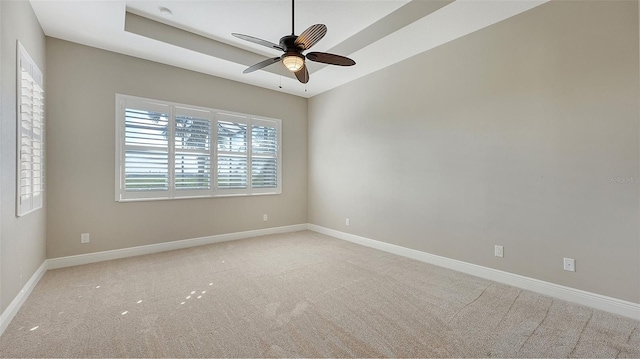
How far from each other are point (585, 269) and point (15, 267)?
519cm

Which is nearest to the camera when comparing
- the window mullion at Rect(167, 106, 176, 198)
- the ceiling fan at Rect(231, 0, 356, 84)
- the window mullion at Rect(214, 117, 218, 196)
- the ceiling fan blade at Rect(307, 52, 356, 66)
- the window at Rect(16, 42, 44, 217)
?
the ceiling fan at Rect(231, 0, 356, 84)

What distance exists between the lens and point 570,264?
257 cm

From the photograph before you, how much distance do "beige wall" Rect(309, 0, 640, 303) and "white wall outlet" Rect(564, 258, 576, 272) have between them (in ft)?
0.14

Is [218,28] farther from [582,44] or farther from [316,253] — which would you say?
[582,44]

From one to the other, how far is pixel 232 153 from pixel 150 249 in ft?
6.56

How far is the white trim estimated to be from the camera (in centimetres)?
347

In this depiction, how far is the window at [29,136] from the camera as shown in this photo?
238 cm

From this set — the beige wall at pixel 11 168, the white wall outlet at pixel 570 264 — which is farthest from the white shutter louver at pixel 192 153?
A: the white wall outlet at pixel 570 264

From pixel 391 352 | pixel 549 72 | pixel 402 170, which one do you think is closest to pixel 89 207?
pixel 391 352

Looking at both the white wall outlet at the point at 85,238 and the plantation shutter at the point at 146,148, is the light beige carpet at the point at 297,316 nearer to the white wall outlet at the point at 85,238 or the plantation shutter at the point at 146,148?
the white wall outlet at the point at 85,238

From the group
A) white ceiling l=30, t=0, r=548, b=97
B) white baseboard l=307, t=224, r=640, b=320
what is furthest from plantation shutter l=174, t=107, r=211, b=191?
white baseboard l=307, t=224, r=640, b=320

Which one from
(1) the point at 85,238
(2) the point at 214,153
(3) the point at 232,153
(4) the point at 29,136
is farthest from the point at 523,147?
(1) the point at 85,238

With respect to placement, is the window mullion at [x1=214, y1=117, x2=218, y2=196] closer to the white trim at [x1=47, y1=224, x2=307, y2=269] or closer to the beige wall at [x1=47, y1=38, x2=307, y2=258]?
the beige wall at [x1=47, y1=38, x2=307, y2=258]

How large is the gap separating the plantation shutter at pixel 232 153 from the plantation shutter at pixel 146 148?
838 mm
